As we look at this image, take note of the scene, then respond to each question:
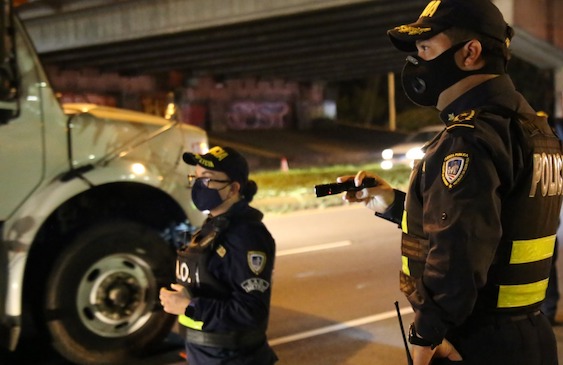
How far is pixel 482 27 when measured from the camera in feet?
6.24

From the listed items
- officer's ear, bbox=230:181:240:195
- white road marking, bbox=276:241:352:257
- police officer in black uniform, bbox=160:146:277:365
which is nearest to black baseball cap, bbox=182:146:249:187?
officer's ear, bbox=230:181:240:195

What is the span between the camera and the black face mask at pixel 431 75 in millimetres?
1962

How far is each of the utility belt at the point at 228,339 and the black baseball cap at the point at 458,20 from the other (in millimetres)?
1413

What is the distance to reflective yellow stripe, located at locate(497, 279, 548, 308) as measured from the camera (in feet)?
6.24

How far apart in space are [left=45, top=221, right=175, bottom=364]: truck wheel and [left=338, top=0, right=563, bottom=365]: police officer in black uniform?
316 centimetres

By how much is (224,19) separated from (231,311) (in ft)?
53.5

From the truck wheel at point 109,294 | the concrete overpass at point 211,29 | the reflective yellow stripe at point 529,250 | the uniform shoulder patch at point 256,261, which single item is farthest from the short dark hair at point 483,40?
the concrete overpass at point 211,29

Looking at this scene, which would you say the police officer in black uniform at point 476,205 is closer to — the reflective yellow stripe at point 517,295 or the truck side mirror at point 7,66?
the reflective yellow stripe at point 517,295

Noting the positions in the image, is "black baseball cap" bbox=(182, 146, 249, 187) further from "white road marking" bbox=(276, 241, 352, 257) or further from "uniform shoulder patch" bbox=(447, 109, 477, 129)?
"white road marking" bbox=(276, 241, 352, 257)

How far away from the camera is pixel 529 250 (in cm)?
192

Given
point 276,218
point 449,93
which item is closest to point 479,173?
point 449,93

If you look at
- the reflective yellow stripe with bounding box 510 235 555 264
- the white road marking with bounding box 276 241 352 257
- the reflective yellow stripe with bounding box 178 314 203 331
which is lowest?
the white road marking with bounding box 276 241 352 257

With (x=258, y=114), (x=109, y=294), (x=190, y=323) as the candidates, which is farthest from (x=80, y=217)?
(x=258, y=114)

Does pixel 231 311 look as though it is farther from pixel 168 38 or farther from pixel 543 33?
pixel 168 38
